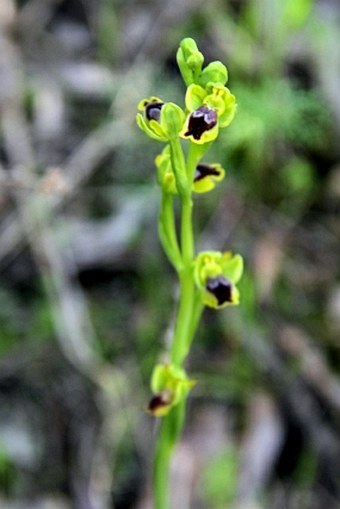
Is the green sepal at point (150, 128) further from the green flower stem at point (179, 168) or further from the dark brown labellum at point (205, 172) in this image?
the dark brown labellum at point (205, 172)


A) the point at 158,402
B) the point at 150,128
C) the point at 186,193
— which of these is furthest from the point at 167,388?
the point at 150,128

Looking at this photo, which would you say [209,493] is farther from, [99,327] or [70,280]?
[70,280]

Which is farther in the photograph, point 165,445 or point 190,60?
point 165,445

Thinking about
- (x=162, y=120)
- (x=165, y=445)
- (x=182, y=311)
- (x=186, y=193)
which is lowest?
(x=165, y=445)

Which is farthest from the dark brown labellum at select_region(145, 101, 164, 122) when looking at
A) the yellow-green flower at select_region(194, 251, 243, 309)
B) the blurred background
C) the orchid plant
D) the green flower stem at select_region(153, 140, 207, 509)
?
the blurred background

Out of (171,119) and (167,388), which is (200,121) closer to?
(171,119)

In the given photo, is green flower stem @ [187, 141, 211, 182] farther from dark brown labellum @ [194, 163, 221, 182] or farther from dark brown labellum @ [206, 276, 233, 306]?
dark brown labellum @ [206, 276, 233, 306]

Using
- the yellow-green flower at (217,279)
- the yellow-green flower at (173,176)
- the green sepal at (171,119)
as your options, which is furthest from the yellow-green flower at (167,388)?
the green sepal at (171,119)
